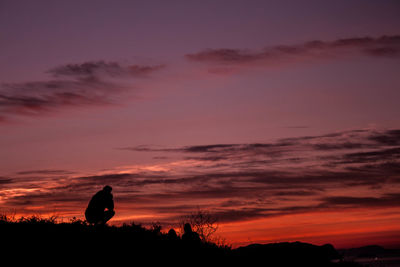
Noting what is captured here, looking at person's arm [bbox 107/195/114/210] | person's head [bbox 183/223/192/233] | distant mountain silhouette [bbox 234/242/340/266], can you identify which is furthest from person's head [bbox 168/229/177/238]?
person's arm [bbox 107/195/114/210]

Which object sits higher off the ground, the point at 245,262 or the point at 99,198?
the point at 99,198

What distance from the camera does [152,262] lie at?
2203 cm

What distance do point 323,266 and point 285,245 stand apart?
2943mm

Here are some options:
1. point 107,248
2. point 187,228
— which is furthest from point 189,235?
point 107,248

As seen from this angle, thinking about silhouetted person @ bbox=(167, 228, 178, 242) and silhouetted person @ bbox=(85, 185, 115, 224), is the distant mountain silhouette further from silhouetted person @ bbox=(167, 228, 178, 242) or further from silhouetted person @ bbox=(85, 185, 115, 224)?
silhouetted person @ bbox=(85, 185, 115, 224)

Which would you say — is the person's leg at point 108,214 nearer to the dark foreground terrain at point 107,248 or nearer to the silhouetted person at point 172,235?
the dark foreground terrain at point 107,248

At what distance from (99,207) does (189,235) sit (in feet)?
20.3

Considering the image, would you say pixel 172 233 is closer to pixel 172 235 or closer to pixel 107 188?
pixel 172 235

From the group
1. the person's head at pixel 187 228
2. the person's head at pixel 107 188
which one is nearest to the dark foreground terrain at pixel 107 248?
the person's head at pixel 187 228

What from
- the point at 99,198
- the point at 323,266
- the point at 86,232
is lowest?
the point at 323,266

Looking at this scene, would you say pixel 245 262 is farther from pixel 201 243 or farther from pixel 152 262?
pixel 152 262

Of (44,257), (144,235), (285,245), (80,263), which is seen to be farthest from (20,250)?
(285,245)

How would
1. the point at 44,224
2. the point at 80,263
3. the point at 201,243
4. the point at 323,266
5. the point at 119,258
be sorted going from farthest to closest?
1. the point at 323,266
2. the point at 201,243
3. the point at 44,224
4. the point at 119,258
5. the point at 80,263

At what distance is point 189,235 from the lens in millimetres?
28859
